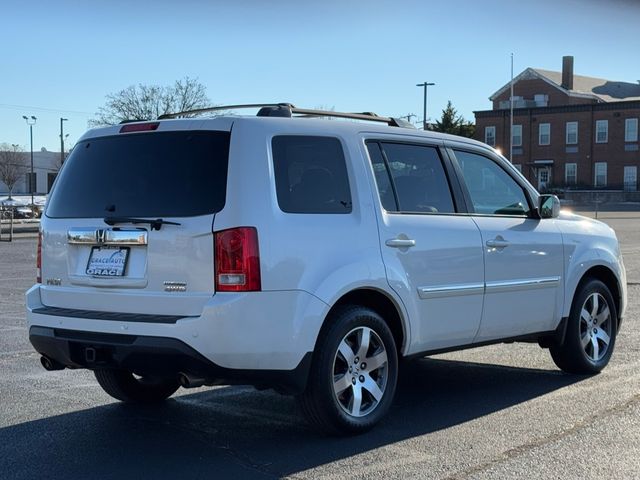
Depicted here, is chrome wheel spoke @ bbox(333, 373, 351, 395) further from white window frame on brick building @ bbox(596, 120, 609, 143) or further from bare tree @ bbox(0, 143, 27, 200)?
bare tree @ bbox(0, 143, 27, 200)

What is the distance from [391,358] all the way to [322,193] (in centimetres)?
121

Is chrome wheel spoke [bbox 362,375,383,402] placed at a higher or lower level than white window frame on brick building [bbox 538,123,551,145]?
lower

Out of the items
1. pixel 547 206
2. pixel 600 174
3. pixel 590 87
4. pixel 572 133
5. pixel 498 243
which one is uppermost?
pixel 590 87

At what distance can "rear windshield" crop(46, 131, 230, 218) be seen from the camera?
4.89 m

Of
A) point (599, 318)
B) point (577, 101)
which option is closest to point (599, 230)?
point (599, 318)

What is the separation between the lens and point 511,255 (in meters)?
6.39

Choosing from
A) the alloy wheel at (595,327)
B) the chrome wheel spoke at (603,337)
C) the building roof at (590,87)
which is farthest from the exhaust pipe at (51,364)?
the building roof at (590,87)

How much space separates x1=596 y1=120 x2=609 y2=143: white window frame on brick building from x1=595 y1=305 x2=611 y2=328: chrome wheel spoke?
6308 centimetres

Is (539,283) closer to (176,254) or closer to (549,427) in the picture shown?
(549,427)

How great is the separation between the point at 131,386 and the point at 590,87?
251 ft

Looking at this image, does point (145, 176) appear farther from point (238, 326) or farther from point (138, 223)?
point (238, 326)

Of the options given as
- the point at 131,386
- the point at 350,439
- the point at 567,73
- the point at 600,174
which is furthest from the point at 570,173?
the point at 350,439

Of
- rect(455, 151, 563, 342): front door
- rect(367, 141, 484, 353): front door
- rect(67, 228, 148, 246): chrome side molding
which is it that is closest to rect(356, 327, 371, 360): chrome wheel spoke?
rect(367, 141, 484, 353): front door

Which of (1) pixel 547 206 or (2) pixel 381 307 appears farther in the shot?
(1) pixel 547 206
